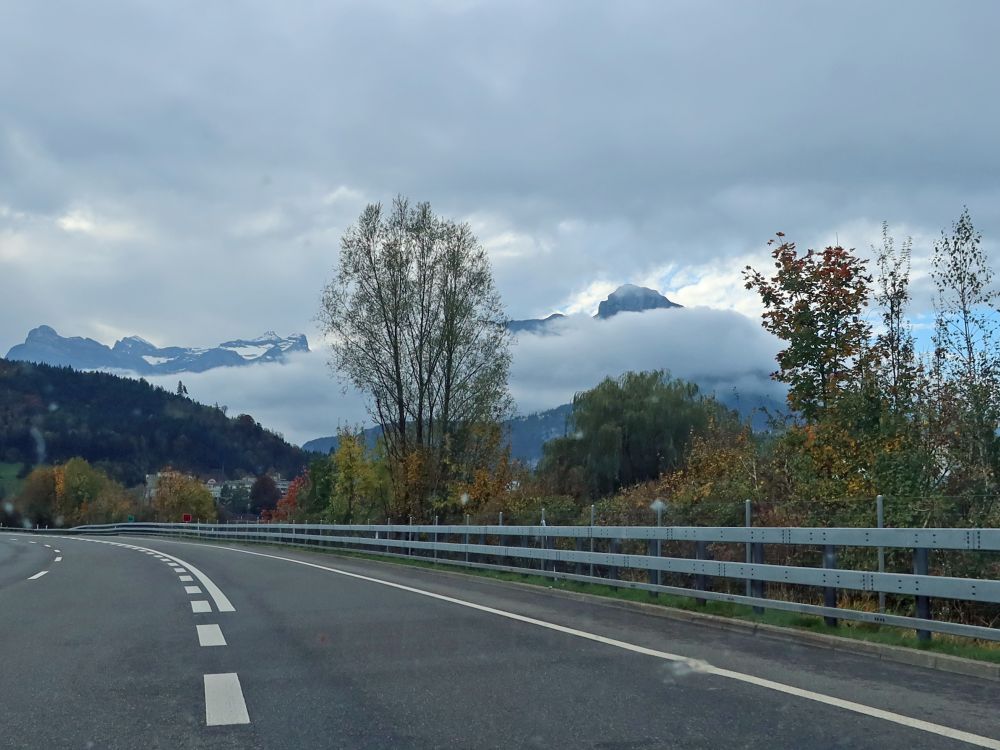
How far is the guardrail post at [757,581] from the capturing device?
1032 centimetres

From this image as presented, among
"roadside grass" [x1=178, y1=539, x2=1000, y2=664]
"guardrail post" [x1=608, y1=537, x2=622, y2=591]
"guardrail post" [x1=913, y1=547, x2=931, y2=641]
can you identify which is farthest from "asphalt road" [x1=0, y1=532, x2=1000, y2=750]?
"guardrail post" [x1=608, y1=537, x2=622, y2=591]

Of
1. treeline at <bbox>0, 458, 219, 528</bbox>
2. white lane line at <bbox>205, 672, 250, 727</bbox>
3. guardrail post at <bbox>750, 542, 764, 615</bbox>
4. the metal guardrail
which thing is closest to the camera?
white lane line at <bbox>205, 672, 250, 727</bbox>

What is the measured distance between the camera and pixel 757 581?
33.8 feet

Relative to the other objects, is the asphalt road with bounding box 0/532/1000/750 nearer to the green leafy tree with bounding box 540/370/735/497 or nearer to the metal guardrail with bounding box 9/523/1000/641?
the metal guardrail with bounding box 9/523/1000/641

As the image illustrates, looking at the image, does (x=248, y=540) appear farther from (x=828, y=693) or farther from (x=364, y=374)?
(x=828, y=693)

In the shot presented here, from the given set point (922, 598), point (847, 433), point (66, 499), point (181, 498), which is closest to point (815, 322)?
point (847, 433)

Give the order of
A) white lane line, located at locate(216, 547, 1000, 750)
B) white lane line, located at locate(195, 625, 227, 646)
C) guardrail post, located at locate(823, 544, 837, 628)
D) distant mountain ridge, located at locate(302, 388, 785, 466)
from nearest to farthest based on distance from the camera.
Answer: white lane line, located at locate(216, 547, 1000, 750) → white lane line, located at locate(195, 625, 227, 646) → guardrail post, located at locate(823, 544, 837, 628) → distant mountain ridge, located at locate(302, 388, 785, 466)

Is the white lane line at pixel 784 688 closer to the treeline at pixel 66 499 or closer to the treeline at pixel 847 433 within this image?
the treeline at pixel 847 433

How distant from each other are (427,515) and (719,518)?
20.6 meters

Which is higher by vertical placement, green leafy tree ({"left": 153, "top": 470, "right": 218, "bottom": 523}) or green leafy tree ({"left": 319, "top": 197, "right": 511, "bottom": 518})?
green leafy tree ({"left": 319, "top": 197, "right": 511, "bottom": 518})

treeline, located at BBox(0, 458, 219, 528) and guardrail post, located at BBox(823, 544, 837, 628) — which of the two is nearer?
guardrail post, located at BBox(823, 544, 837, 628)

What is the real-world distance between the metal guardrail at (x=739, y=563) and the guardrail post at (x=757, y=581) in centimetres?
1

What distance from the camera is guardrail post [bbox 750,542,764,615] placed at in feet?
33.9

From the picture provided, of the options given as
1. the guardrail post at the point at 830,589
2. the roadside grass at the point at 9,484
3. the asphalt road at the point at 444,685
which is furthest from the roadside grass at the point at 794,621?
the roadside grass at the point at 9,484
